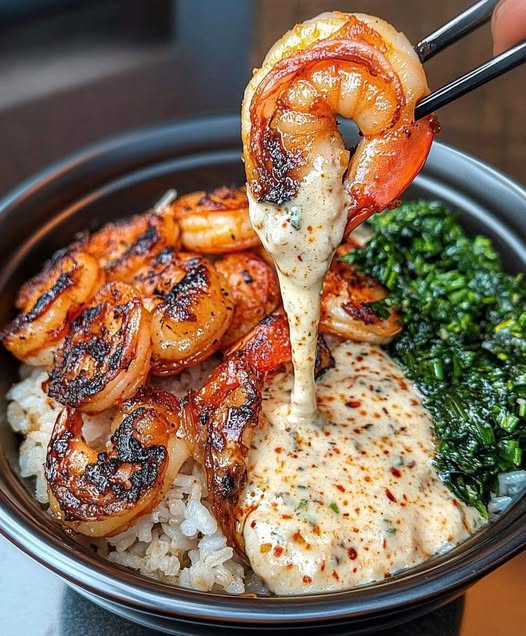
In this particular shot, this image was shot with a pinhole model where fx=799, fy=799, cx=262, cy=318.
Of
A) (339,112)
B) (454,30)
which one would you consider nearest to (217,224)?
(339,112)

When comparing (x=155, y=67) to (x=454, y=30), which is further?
(x=155, y=67)

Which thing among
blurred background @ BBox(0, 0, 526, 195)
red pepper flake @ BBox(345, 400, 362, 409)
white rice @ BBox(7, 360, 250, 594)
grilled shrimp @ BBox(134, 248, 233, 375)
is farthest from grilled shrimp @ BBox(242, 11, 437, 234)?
blurred background @ BBox(0, 0, 526, 195)

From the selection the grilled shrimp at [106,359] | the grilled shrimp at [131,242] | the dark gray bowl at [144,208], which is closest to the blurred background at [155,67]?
the dark gray bowl at [144,208]

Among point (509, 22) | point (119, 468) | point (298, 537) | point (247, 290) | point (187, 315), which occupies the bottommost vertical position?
point (298, 537)

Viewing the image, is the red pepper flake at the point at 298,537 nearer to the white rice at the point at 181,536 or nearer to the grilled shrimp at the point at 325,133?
the white rice at the point at 181,536

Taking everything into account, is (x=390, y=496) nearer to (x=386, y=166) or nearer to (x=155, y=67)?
(x=386, y=166)

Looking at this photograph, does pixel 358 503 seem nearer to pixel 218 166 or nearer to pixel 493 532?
pixel 493 532

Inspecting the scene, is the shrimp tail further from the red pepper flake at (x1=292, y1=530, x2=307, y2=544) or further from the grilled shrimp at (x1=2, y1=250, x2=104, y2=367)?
the grilled shrimp at (x1=2, y1=250, x2=104, y2=367)

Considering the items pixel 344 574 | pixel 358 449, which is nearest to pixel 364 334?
pixel 358 449

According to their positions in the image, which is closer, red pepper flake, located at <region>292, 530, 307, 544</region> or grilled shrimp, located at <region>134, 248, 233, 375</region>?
red pepper flake, located at <region>292, 530, 307, 544</region>
